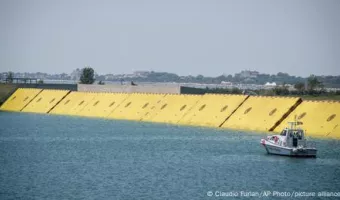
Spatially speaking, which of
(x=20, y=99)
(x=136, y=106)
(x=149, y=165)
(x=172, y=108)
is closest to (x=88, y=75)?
(x=20, y=99)

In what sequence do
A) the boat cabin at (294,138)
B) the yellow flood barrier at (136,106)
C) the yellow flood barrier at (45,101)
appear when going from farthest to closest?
1. the yellow flood barrier at (45,101)
2. the yellow flood barrier at (136,106)
3. the boat cabin at (294,138)

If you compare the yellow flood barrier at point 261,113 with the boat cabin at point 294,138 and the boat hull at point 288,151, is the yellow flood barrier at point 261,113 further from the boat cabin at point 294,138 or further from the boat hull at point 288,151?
the boat cabin at point 294,138

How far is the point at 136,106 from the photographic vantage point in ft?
303

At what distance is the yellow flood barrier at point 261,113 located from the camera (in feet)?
239

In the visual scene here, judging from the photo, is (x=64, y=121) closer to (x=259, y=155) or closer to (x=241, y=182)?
(x=259, y=155)

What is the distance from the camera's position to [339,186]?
145 feet

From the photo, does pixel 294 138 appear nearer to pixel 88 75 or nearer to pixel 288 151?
pixel 288 151

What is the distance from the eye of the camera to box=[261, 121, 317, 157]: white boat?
181 feet

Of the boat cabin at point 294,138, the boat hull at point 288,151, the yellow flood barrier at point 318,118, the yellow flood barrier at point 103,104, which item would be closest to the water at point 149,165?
the boat hull at point 288,151

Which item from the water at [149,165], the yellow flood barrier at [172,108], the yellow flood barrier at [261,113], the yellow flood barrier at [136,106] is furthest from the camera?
the yellow flood barrier at [136,106]

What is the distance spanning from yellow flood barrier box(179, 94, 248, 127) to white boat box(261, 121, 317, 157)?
68.1ft

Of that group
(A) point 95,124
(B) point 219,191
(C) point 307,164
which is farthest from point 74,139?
(B) point 219,191

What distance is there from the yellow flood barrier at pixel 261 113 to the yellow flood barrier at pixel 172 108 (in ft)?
26.0

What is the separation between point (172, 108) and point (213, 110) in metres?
6.91
